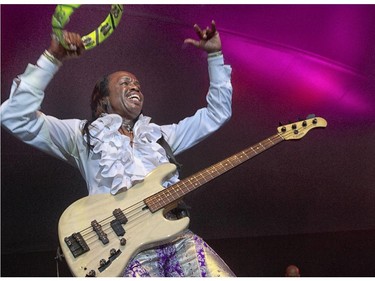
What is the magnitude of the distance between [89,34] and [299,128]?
78 centimetres

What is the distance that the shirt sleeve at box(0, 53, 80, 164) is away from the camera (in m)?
1.34

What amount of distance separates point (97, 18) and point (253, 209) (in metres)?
1.35

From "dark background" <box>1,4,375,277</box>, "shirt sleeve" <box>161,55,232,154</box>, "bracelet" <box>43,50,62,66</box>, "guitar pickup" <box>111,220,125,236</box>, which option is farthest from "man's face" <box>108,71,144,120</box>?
"dark background" <box>1,4,375,277</box>

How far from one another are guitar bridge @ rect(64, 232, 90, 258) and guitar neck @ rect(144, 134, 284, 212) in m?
0.20

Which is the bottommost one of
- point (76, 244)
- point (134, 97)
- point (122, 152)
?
point (76, 244)

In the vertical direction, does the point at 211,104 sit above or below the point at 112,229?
above

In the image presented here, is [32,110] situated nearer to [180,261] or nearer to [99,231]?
[99,231]

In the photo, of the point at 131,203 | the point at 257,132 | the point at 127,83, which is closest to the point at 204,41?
the point at 127,83

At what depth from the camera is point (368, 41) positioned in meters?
2.37

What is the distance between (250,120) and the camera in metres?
2.53

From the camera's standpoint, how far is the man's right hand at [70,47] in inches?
53.0

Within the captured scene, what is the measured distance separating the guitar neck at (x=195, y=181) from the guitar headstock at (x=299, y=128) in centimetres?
4

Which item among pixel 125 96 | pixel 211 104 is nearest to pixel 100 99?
pixel 125 96

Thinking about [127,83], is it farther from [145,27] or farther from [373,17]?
[373,17]
